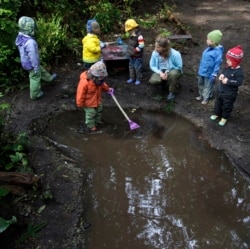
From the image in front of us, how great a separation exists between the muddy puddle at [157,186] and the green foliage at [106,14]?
372cm

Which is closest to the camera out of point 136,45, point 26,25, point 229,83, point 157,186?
point 157,186

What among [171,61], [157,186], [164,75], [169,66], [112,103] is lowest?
[157,186]

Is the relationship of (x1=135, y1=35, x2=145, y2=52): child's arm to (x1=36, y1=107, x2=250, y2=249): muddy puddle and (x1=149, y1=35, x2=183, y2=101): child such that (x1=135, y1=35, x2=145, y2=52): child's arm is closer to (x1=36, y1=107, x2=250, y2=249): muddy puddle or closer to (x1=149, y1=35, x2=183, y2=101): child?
(x1=149, y1=35, x2=183, y2=101): child

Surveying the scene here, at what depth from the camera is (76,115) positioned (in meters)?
7.29

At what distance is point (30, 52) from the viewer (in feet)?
22.9

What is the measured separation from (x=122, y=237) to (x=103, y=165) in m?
1.47

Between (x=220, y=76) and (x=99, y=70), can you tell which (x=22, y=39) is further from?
(x=220, y=76)

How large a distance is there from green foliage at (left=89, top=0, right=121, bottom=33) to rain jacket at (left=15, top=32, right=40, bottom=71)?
3358mm

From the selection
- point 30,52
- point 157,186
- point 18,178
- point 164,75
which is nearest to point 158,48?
point 164,75

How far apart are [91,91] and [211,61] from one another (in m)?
Answer: 2.29

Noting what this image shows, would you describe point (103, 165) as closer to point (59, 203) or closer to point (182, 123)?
point (59, 203)

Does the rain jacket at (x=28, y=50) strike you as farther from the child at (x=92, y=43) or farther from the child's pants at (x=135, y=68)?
the child's pants at (x=135, y=68)

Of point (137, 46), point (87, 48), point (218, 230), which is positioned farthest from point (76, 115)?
point (218, 230)

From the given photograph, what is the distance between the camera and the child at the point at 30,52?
22.5 feet
